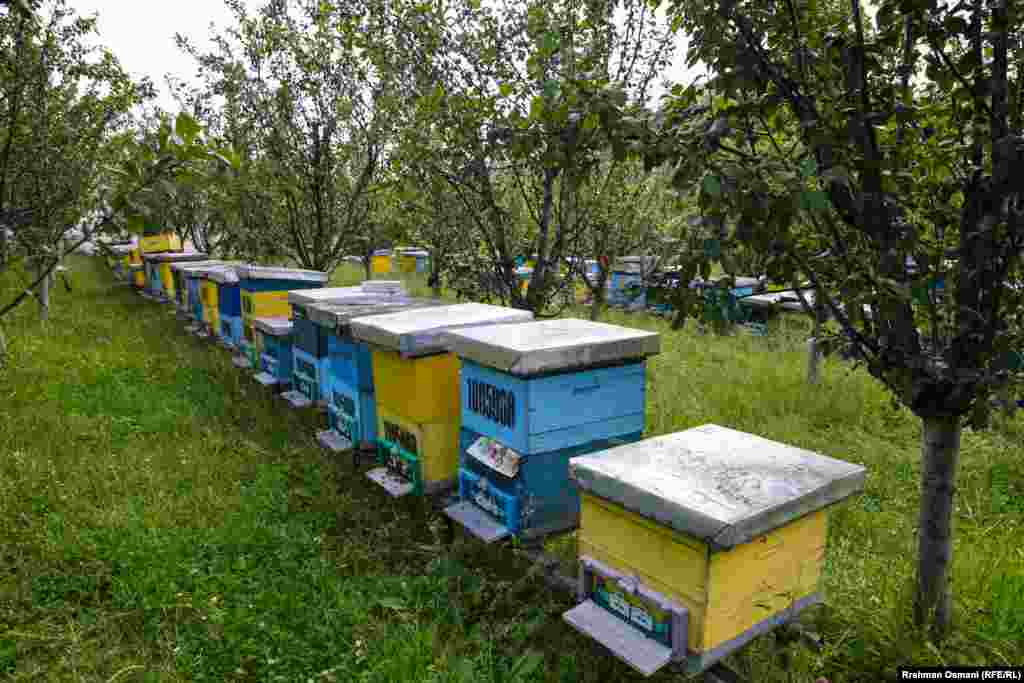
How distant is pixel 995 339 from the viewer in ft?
6.19

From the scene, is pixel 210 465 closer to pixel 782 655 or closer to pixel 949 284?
pixel 782 655

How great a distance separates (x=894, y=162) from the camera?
2.10 meters

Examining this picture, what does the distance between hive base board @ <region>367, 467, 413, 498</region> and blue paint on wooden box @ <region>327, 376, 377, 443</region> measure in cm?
33

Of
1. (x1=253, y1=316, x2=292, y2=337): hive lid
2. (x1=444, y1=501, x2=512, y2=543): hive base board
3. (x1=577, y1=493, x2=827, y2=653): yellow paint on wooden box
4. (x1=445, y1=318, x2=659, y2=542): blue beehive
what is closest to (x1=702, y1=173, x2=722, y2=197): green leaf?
(x1=577, y1=493, x2=827, y2=653): yellow paint on wooden box

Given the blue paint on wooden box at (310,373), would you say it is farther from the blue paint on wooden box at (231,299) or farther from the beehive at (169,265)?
the beehive at (169,265)

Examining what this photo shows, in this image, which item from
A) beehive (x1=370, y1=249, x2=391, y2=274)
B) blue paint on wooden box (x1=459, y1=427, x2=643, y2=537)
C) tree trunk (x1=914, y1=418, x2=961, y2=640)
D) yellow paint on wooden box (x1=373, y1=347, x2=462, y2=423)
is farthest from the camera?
beehive (x1=370, y1=249, x2=391, y2=274)

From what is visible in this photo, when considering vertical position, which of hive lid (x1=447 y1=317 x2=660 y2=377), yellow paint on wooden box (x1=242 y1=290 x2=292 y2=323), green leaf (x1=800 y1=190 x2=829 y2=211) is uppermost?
green leaf (x1=800 y1=190 x2=829 y2=211)

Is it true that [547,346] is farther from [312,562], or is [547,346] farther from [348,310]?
[348,310]

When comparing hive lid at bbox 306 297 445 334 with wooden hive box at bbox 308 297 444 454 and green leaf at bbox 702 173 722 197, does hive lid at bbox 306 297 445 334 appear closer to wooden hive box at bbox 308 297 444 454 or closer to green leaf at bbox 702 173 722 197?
wooden hive box at bbox 308 297 444 454


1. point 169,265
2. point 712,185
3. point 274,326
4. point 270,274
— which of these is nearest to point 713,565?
point 712,185

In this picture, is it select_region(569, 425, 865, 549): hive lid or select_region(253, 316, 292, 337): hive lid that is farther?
select_region(253, 316, 292, 337): hive lid

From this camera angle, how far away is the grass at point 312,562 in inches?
97.7

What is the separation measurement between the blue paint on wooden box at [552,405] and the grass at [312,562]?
669 millimetres

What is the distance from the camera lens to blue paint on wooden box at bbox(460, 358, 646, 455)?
267cm
